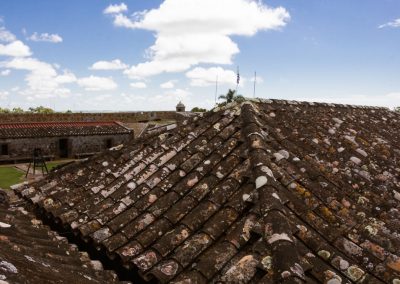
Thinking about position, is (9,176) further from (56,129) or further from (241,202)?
(241,202)

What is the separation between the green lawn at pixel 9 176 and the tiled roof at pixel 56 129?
4623mm

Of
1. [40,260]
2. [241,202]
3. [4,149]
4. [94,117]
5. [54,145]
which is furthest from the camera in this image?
[94,117]

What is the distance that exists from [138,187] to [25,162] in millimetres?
33197

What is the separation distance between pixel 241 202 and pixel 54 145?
1409 inches

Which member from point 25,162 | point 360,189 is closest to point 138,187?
point 360,189

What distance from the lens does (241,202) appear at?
3.94 m

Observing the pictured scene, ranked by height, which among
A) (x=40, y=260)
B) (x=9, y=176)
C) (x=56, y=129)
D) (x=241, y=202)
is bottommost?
(x=9, y=176)

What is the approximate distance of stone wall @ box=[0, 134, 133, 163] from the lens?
33.8m

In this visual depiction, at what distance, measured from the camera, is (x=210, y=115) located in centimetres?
663

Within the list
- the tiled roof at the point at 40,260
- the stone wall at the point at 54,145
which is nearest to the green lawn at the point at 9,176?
the stone wall at the point at 54,145

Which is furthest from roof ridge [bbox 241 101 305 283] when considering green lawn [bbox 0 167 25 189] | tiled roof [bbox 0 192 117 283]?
green lawn [bbox 0 167 25 189]

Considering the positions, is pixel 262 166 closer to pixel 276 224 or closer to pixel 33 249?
pixel 276 224

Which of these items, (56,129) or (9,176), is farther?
(56,129)

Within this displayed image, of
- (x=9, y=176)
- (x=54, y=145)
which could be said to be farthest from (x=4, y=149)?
(x=9, y=176)
